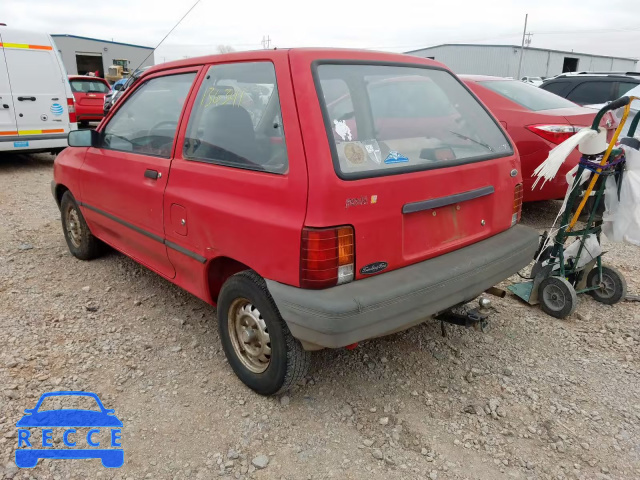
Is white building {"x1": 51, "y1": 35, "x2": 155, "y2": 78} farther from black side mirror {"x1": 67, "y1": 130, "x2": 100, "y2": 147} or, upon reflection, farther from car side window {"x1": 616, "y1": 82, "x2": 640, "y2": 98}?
black side mirror {"x1": 67, "y1": 130, "x2": 100, "y2": 147}

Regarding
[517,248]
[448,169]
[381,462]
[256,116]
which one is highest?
[256,116]

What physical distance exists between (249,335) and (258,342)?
61 millimetres

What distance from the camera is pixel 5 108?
8.27 metres

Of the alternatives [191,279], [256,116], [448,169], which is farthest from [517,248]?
[191,279]

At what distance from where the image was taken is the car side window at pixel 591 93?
8.51m

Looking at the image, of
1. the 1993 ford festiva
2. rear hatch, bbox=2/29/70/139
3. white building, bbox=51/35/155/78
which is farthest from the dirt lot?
white building, bbox=51/35/155/78

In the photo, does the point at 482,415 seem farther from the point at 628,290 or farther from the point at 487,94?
the point at 487,94

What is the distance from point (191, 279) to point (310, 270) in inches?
43.3

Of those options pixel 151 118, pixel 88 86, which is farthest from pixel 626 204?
pixel 88 86

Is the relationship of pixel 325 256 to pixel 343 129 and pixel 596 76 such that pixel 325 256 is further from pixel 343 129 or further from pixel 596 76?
pixel 596 76

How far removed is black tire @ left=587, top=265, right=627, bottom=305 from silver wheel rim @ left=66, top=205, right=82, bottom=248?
430cm

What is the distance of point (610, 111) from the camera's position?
3250 millimetres

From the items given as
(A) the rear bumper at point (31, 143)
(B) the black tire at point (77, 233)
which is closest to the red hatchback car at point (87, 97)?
(A) the rear bumper at point (31, 143)

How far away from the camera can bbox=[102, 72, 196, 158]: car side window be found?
9.96 ft
